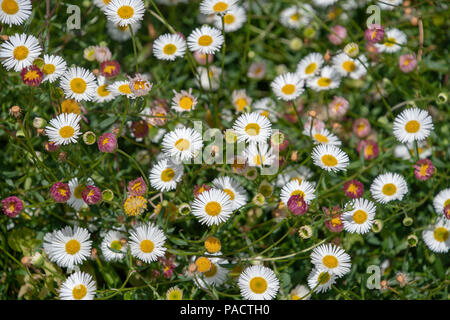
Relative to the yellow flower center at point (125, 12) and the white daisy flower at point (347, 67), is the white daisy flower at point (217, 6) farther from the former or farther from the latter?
the white daisy flower at point (347, 67)

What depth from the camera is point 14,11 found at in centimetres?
164

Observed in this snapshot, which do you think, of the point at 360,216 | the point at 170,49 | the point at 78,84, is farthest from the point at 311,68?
the point at 78,84

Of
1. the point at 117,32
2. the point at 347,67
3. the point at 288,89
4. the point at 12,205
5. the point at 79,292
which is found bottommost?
the point at 79,292

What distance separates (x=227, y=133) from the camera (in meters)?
1.54

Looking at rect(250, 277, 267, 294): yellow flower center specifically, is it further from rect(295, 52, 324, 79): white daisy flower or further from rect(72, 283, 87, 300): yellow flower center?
rect(295, 52, 324, 79): white daisy flower

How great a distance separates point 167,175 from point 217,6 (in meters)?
0.62

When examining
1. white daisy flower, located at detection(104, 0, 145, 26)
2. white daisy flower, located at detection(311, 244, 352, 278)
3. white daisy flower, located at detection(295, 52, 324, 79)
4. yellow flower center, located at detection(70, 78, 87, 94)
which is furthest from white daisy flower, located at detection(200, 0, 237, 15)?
white daisy flower, located at detection(311, 244, 352, 278)

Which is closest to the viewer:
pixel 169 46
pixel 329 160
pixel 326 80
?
pixel 329 160

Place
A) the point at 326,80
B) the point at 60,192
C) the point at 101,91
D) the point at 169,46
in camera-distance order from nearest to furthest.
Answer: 1. the point at 60,192
2. the point at 101,91
3. the point at 169,46
4. the point at 326,80

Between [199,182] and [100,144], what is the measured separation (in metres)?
0.40

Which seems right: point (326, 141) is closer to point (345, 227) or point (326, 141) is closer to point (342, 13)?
point (345, 227)

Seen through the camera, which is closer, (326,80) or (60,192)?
(60,192)

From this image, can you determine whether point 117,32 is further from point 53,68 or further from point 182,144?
point 182,144

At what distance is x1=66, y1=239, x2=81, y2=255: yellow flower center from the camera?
5.16 ft
